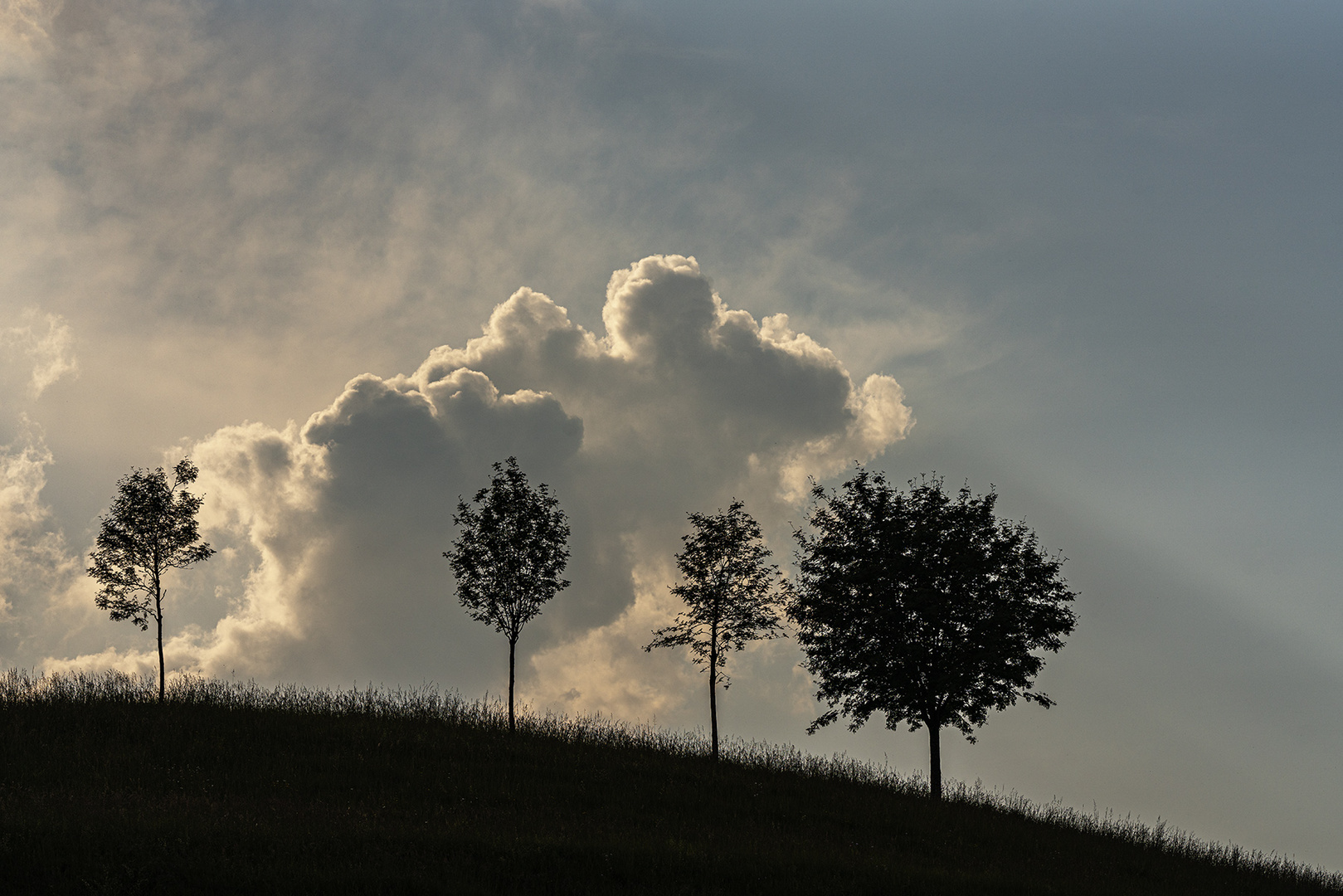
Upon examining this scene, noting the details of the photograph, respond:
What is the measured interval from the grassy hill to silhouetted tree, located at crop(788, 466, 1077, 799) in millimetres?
3076

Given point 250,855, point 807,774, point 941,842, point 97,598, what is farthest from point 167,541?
point 941,842

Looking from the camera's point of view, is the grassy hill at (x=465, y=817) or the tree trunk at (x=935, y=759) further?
the tree trunk at (x=935, y=759)

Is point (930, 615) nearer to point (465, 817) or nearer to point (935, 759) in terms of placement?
point (935, 759)

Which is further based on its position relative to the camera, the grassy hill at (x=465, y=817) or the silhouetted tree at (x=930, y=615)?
the silhouetted tree at (x=930, y=615)

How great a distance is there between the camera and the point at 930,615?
29344 millimetres

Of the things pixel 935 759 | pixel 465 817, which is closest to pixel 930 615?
pixel 935 759

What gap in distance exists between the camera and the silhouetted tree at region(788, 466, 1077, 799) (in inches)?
1168

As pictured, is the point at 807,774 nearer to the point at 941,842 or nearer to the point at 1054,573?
the point at 941,842

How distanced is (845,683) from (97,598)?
92.8ft

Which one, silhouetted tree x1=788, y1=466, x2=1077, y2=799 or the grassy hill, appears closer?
the grassy hill

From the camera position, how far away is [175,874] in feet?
43.3

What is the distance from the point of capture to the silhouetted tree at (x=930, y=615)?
29.7 metres

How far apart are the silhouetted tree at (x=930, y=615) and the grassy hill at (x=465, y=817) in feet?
10.1

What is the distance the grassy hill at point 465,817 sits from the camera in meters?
13.8
